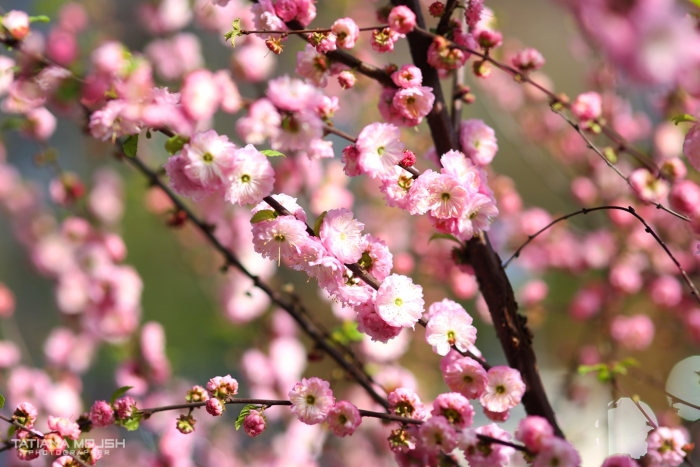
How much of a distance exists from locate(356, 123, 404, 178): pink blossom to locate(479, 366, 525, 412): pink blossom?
1.07ft

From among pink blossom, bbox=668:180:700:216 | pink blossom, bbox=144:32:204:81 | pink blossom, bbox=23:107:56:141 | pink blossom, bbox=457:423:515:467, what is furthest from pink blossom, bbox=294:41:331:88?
pink blossom, bbox=144:32:204:81

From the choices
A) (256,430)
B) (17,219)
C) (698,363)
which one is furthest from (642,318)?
(17,219)

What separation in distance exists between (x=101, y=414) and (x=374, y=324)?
432 mm

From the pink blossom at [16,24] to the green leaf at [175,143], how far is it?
484mm

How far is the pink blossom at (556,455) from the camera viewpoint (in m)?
0.70

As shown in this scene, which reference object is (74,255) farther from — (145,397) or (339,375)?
(339,375)

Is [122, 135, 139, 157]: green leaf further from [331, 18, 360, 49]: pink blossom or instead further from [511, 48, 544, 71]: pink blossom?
[511, 48, 544, 71]: pink blossom

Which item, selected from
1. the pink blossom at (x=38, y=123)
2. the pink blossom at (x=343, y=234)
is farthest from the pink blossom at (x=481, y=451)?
the pink blossom at (x=38, y=123)

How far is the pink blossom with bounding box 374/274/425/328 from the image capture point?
830 millimetres

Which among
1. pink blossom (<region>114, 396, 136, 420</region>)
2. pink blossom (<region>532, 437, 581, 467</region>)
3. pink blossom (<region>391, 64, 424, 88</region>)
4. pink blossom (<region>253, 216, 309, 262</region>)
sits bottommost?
pink blossom (<region>532, 437, 581, 467</region>)

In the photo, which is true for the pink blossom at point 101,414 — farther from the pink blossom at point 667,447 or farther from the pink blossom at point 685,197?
the pink blossom at point 685,197

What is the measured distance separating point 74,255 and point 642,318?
193 cm

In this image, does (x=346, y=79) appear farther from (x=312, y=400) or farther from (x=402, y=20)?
(x=312, y=400)

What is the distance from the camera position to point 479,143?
3.28 feet
